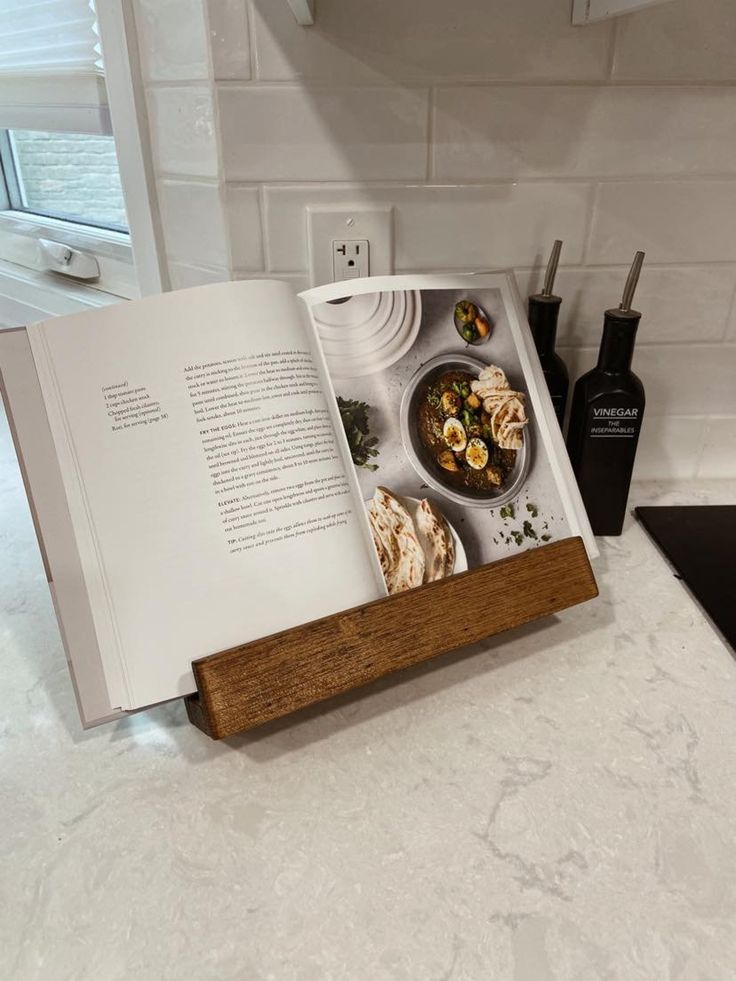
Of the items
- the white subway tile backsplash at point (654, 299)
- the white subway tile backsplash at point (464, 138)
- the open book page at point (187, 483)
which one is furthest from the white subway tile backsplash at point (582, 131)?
the open book page at point (187, 483)

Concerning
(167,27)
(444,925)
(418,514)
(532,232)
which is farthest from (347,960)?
(167,27)

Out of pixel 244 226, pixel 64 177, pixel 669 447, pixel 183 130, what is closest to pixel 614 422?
pixel 669 447

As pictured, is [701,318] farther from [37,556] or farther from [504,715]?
[37,556]

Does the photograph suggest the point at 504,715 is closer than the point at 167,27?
Yes

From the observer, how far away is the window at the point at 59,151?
94 cm

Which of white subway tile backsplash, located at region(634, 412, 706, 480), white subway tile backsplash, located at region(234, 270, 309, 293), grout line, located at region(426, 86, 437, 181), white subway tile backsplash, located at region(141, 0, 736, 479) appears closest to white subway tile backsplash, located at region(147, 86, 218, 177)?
white subway tile backsplash, located at region(141, 0, 736, 479)

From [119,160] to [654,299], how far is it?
24.7 inches

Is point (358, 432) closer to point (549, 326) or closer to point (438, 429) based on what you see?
point (438, 429)

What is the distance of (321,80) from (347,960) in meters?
0.74

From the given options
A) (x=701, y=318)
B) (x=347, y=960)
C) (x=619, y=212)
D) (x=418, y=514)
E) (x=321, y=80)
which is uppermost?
(x=321, y=80)

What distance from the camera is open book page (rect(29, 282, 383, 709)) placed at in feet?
1.81

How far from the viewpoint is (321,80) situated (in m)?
0.75

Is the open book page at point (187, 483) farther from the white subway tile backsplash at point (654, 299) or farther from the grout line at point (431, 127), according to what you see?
the white subway tile backsplash at point (654, 299)

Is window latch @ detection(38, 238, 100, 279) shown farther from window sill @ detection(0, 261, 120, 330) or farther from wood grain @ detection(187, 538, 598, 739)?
wood grain @ detection(187, 538, 598, 739)
